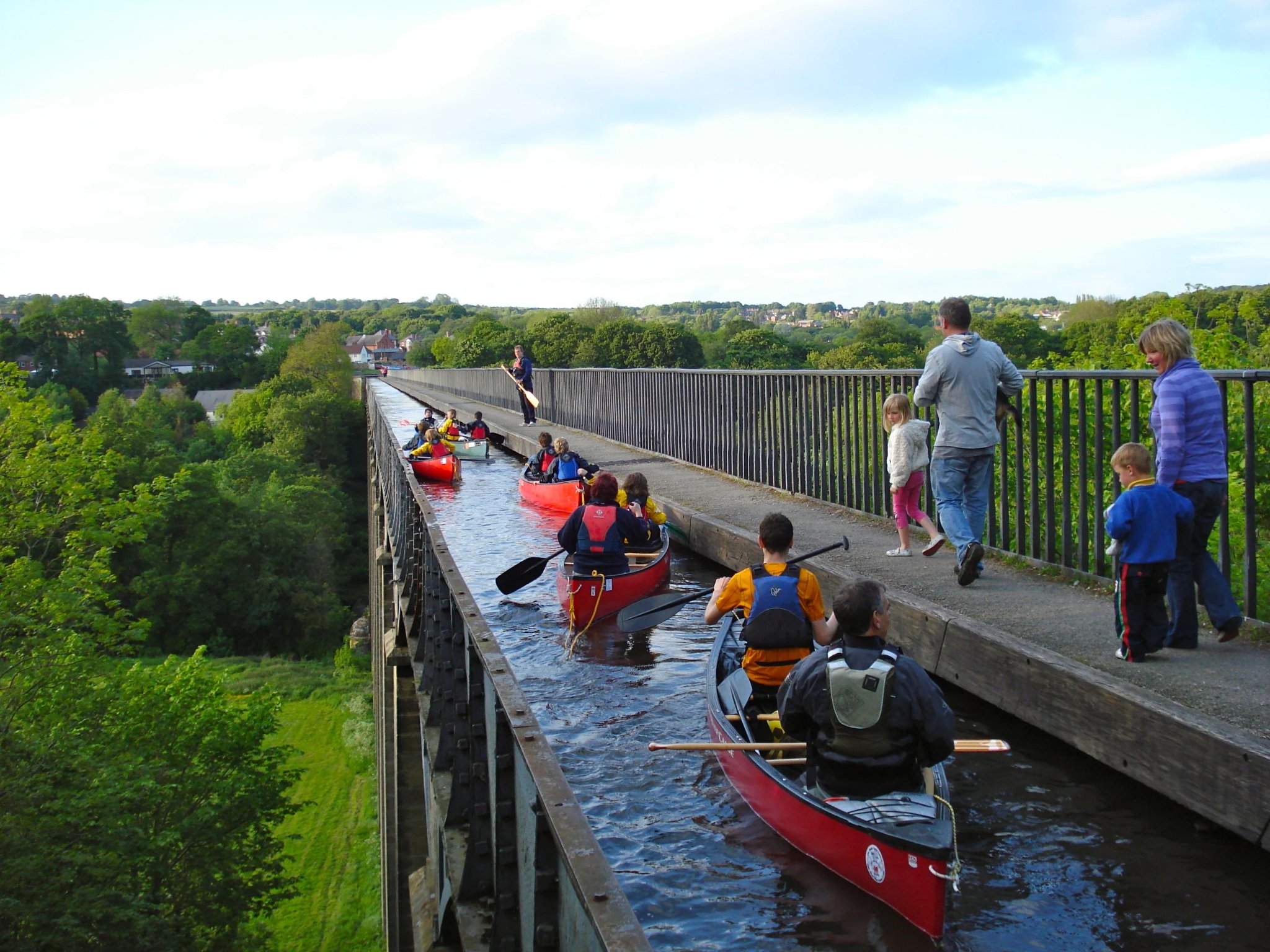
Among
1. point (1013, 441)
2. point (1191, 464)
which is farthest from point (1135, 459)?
point (1013, 441)

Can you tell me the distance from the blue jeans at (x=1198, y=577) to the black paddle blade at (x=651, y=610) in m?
3.54

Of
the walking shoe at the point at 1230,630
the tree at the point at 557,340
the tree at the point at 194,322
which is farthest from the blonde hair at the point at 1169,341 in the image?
the tree at the point at 194,322

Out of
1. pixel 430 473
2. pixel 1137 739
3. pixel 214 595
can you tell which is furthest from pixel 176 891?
pixel 214 595

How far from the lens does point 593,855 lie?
121 inches

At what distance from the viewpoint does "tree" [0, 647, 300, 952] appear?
1638cm

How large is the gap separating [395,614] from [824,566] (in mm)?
6973

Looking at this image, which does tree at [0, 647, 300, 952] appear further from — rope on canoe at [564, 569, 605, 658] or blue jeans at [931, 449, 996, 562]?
blue jeans at [931, 449, 996, 562]

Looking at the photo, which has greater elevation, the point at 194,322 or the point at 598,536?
the point at 194,322

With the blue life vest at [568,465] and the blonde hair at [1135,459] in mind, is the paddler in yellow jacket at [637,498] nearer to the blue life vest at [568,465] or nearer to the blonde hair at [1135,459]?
the blue life vest at [568,465]

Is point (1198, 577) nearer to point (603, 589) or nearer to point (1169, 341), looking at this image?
point (1169, 341)

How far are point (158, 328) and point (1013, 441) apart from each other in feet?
662

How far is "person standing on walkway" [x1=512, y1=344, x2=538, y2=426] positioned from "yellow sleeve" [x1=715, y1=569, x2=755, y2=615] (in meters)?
20.5

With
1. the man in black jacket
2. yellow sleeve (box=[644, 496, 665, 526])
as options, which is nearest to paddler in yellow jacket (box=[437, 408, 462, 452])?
yellow sleeve (box=[644, 496, 665, 526])

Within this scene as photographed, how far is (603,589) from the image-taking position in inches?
375
